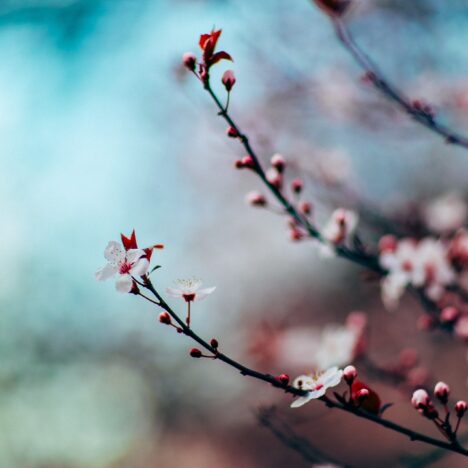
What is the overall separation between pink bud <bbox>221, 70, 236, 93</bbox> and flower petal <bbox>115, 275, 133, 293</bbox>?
1.70 feet

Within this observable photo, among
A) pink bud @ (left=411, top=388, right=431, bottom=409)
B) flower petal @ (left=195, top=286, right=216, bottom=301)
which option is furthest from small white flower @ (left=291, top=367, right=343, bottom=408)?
flower petal @ (left=195, top=286, right=216, bottom=301)

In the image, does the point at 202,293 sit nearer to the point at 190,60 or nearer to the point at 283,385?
the point at 283,385

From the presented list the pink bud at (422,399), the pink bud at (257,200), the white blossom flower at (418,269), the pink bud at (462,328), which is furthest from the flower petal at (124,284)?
the pink bud at (462,328)

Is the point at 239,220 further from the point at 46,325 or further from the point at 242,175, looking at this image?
the point at 46,325

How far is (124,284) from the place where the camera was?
0.90m

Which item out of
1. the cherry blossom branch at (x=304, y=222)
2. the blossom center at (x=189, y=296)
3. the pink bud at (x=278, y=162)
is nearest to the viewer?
the blossom center at (x=189, y=296)

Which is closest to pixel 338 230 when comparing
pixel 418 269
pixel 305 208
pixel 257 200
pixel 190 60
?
pixel 305 208

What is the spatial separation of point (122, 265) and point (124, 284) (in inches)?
2.3

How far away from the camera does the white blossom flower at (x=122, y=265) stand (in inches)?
35.3

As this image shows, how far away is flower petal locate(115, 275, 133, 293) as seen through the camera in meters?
0.89

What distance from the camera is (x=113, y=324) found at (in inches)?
279

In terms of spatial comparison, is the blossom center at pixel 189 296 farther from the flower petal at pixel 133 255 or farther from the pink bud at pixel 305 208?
the pink bud at pixel 305 208

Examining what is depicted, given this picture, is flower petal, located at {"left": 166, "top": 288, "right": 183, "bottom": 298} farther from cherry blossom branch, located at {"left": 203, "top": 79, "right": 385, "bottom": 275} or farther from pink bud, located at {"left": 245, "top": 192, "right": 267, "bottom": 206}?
pink bud, located at {"left": 245, "top": 192, "right": 267, "bottom": 206}

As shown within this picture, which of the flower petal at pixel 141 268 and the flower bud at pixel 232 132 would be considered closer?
the flower petal at pixel 141 268
